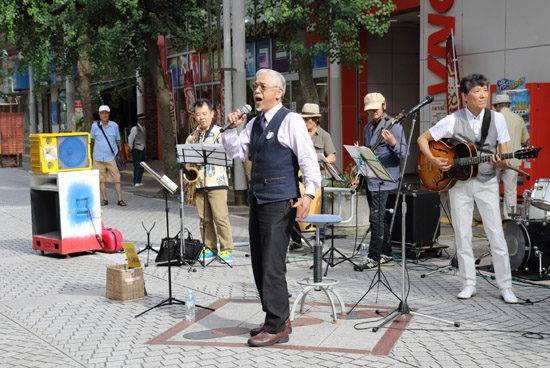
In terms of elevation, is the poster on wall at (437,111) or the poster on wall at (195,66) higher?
the poster on wall at (195,66)

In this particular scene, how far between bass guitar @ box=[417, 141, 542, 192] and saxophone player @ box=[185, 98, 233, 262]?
2.69 meters

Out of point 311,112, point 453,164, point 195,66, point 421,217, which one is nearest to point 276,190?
point 453,164

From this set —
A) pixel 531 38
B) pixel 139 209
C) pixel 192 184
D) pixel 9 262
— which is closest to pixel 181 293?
pixel 192 184

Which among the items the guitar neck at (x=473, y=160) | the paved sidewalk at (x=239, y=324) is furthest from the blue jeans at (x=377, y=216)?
the guitar neck at (x=473, y=160)

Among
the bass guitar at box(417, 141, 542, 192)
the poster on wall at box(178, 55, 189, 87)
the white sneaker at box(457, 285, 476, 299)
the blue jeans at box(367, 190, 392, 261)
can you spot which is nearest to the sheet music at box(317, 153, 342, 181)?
the blue jeans at box(367, 190, 392, 261)

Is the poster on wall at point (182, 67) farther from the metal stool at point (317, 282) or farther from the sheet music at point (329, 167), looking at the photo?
the metal stool at point (317, 282)

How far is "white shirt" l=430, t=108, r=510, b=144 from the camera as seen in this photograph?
691 cm

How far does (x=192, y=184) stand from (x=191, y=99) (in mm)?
11905

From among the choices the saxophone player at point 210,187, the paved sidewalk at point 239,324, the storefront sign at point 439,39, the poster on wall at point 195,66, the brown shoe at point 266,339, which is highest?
the poster on wall at point 195,66

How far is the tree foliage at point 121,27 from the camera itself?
615 inches

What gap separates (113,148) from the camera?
1488 centimetres

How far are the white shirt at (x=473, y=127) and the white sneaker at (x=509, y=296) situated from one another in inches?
55.3

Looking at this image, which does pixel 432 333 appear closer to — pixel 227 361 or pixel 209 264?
pixel 227 361

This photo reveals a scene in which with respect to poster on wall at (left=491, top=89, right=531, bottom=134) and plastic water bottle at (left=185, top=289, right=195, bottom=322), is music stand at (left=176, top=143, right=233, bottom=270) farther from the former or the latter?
poster on wall at (left=491, top=89, right=531, bottom=134)
